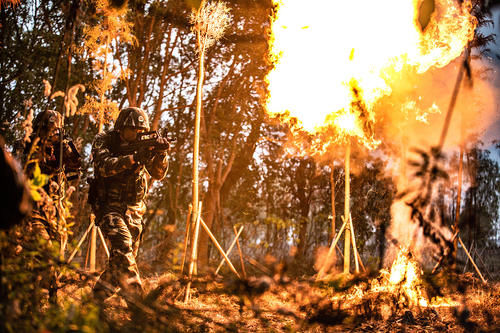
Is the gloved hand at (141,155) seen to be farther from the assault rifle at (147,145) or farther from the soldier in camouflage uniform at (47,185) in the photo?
the soldier in camouflage uniform at (47,185)

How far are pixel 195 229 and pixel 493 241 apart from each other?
21791mm

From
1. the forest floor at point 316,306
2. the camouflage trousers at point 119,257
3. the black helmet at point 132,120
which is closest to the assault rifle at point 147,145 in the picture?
the black helmet at point 132,120

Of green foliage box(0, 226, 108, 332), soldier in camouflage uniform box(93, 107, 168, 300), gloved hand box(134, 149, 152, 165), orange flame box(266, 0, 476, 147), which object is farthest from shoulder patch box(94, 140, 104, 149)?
orange flame box(266, 0, 476, 147)

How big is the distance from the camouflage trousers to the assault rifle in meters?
0.83

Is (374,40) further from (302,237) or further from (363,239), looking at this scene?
(302,237)

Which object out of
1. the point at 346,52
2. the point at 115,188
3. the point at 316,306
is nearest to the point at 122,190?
the point at 115,188

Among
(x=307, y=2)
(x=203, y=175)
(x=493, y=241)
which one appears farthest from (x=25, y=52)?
(x=493, y=241)

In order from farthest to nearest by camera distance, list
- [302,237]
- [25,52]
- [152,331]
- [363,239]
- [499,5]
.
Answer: [302,237] → [363,239] → [25,52] → [152,331] → [499,5]

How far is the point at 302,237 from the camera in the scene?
1672 centimetres

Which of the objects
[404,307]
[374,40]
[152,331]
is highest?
[374,40]

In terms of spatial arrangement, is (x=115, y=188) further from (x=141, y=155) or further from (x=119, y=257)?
(x=119, y=257)

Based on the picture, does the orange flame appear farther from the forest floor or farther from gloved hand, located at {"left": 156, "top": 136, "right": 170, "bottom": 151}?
gloved hand, located at {"left": 156, "top": 136, "right": 170, "bottom": 151}

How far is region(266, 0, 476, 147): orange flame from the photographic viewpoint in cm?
851

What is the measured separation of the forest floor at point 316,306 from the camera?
16.3 ft
